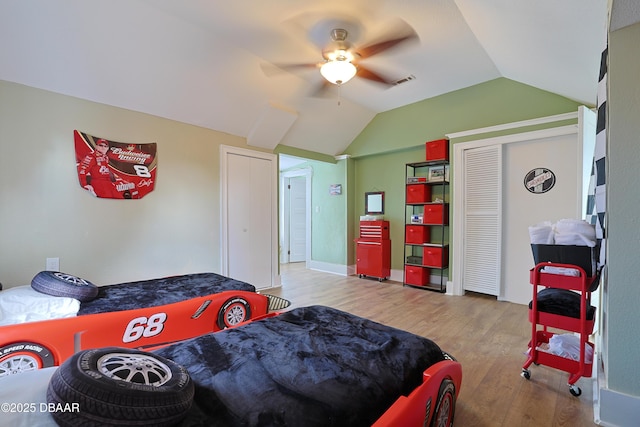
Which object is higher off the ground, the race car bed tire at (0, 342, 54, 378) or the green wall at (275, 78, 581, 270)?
the green wall at (275, 78, 581, 270)

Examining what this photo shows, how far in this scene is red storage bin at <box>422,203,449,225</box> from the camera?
421 cm

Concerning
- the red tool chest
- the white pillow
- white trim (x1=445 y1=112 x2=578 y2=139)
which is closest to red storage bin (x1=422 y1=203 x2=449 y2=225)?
the red tool chest

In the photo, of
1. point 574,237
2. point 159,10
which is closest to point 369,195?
point 574,237

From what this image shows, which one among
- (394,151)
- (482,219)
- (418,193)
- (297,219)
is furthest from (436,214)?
(297,219)

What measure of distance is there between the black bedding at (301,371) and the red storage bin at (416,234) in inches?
122

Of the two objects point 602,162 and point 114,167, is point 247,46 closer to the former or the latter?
point 114,167

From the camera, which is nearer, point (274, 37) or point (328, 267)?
point (274, 37)

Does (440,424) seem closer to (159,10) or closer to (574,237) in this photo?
(574,237)

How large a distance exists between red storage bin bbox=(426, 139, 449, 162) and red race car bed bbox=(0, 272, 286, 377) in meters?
3.22

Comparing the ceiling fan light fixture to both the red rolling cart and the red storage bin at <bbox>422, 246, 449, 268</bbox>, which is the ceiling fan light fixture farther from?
the red storage bin at <bbox>422, 246, 449, 268</bbox>

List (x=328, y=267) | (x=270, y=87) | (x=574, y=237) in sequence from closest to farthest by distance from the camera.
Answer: (x=574, y=237)
(x=270, y=87)
(x=328, y=267)

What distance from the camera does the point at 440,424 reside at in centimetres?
132

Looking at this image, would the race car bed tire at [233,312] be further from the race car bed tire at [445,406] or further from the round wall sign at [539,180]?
the round wall sign at [539,180]

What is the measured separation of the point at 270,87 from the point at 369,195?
2.75 m
